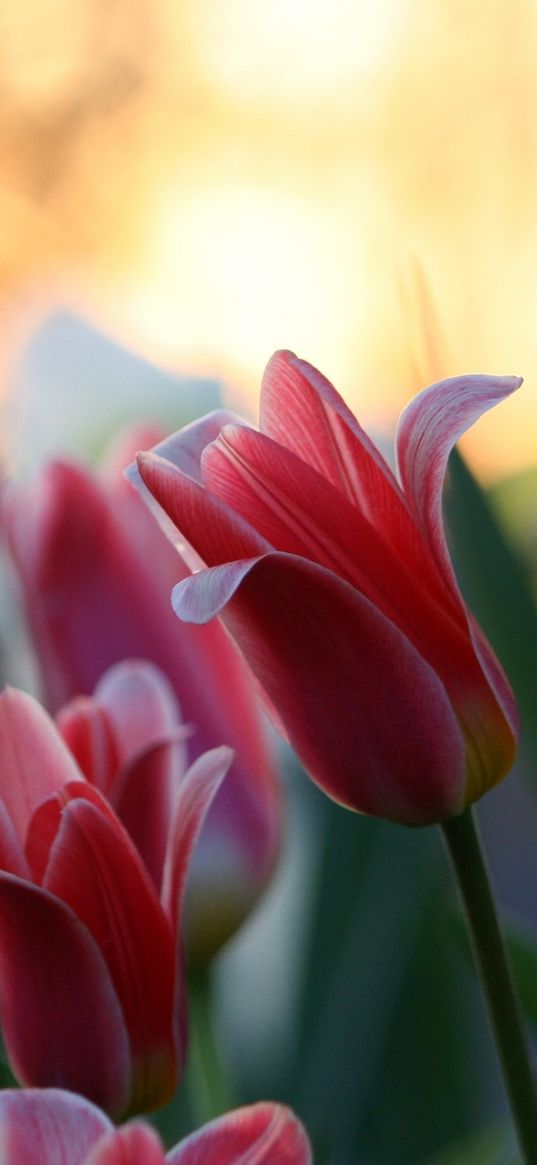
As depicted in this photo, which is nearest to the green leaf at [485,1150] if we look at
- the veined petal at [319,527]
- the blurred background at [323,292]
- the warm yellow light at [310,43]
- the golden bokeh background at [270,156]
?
the blurred background at [323,292]

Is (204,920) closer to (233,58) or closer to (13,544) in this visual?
(13,544)

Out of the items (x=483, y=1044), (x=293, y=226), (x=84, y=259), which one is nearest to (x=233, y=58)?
(x=84, y=259)

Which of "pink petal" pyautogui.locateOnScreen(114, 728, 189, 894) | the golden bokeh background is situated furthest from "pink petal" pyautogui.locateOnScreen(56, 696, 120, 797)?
the golden bokeh background

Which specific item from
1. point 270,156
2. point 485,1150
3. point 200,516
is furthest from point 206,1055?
point 270,156

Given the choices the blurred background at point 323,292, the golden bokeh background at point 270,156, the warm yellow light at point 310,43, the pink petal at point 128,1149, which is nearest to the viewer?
the pink petal at point 128,1149

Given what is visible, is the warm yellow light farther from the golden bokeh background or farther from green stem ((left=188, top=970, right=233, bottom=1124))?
green stem ((left=188, top=970, right=233, bottom=1124))

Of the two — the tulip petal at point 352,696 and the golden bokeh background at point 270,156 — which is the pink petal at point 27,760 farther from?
the golden bokeh background at point 270,156

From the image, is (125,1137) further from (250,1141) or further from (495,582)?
(495,582)
